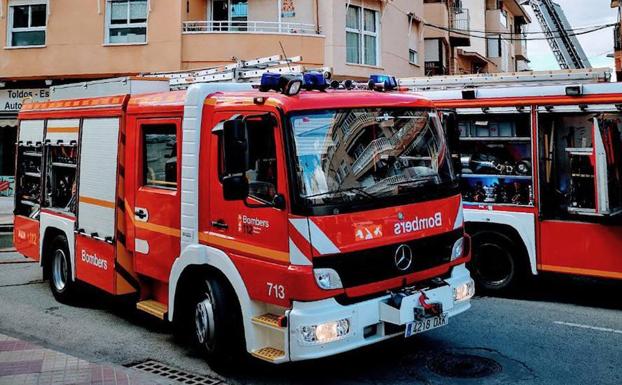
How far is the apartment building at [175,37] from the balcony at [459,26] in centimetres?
790

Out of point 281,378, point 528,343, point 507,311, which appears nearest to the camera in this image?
point 281,378

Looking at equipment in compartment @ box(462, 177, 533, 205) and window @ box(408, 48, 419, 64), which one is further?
window @ box(408, 48, 419, 64)

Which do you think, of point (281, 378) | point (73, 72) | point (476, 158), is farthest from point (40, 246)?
point (73, 72)

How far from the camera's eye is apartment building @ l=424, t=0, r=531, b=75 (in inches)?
1073

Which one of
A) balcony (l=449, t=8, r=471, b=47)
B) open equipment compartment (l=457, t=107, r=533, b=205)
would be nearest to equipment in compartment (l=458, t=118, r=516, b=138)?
open equipment compartment (l=457, t=107, r=533, b=205)

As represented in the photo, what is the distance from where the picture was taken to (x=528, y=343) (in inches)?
248

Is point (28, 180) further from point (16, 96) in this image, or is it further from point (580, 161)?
point (16, 96)

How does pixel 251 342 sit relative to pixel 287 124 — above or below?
below

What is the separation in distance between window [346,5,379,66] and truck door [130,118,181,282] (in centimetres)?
1377

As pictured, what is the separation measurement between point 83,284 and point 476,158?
5740 mm

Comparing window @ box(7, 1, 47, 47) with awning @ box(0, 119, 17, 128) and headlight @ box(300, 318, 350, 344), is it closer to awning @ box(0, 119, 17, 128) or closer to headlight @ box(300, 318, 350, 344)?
awning @ box(0, 119, 17, 128)

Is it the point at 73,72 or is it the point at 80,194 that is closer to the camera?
the point at 80,194

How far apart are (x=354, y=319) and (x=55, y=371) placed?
2.81 m

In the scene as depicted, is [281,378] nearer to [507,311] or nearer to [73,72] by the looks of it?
[507,311]
